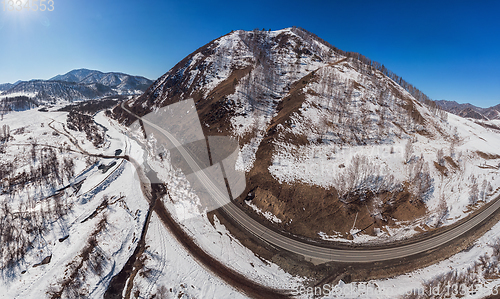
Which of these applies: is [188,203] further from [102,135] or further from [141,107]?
[141,107]

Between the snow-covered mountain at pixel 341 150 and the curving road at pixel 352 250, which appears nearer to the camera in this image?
the curving road at pixel 352 250

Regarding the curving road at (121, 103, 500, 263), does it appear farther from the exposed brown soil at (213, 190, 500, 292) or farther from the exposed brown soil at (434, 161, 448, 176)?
the exposed brown soil at (434, 161, 448, 176)

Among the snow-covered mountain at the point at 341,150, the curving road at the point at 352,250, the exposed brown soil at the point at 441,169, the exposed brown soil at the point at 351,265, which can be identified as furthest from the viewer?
the exposed brown soil at the point at 441,169

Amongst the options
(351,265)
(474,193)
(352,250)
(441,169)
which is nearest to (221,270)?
(351,265)

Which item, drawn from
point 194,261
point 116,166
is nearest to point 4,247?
point 116,166

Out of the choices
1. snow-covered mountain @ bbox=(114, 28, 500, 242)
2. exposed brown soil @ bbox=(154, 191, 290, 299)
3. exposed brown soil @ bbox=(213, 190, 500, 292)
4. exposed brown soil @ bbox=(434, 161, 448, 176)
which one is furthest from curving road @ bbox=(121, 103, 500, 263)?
exposed brown soil @ bbox=(434, 161, 448, 176)

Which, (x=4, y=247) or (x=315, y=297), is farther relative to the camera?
(x=4, y=247)

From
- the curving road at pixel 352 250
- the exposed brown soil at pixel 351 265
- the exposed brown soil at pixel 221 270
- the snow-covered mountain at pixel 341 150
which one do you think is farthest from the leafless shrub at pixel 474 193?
the exposed brown soil at pixel 221 270

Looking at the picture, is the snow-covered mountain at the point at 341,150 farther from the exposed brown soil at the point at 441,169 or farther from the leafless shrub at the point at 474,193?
the exposed brown soil at the point at 441,169

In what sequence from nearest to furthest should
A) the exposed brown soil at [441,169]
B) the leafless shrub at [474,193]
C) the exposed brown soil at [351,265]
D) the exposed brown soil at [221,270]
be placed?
the exposed brown soil at [221,270] < the exposed brown soil at [351,265] < the leafless shrub at [474,193] < the exposed brown soil at [441,169]
